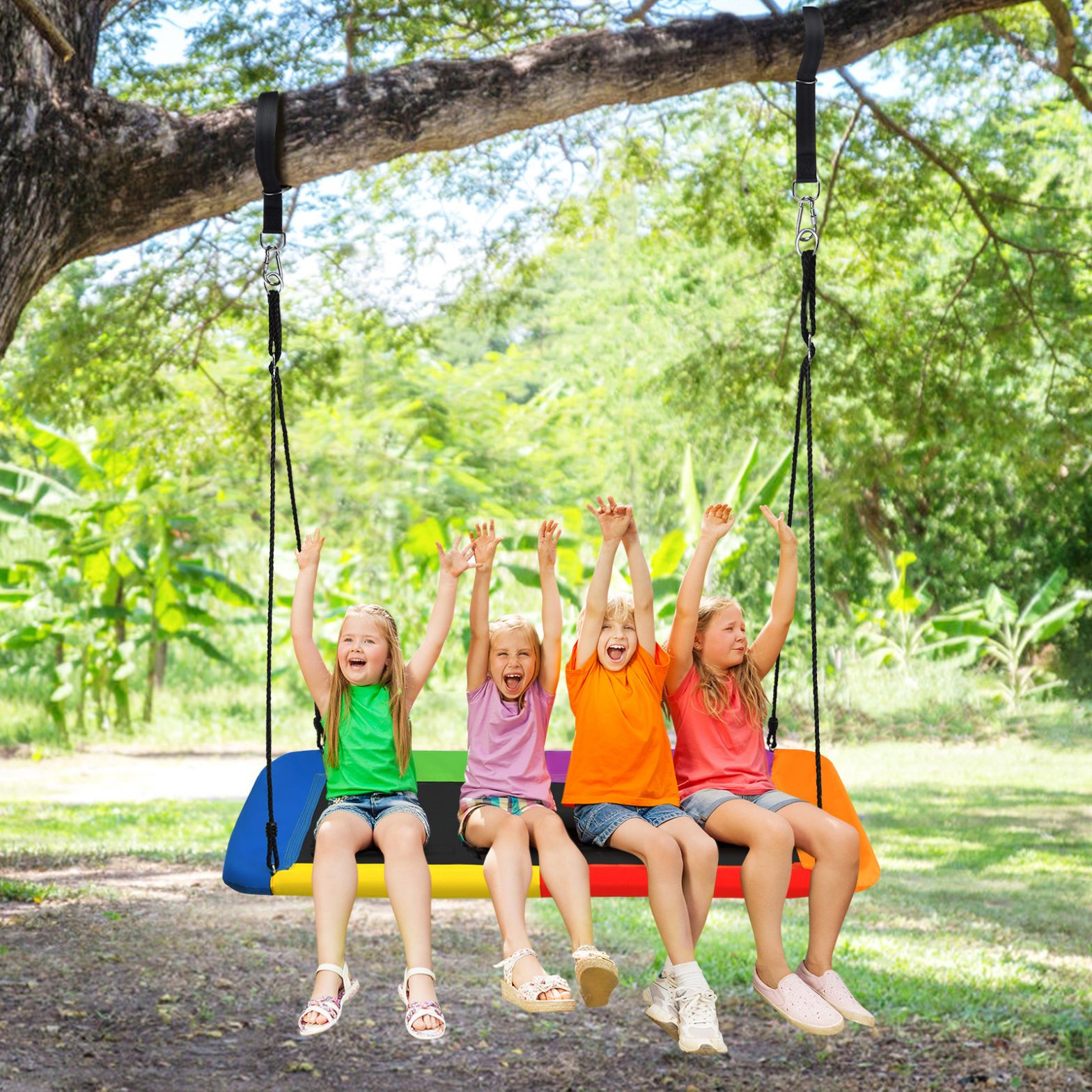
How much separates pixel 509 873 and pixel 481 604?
57cm

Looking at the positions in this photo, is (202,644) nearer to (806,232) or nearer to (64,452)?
(64,452)

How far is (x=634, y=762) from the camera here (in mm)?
2697

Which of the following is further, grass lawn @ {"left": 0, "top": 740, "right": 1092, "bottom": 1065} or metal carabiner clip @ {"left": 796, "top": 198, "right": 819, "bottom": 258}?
grass lawn @ {"left": 0, "top": 740, "right": 1092, "bottom": 1065}

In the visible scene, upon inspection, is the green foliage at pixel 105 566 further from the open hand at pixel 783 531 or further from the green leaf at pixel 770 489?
the open hand at pixel 783 531

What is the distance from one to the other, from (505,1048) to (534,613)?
741cm

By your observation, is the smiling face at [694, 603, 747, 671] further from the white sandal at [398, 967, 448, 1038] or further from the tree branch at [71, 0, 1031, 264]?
the tree branch at [71, 0, 1031, 264]

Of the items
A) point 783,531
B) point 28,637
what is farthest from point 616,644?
point 28,637

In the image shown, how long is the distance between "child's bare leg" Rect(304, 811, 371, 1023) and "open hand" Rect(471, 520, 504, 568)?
0.58 m

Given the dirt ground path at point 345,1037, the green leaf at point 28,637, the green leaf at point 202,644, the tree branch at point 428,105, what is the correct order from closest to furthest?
the tree branch at point 428,105 < the dirt ground path at point 345,1037 < the green leaf at point 28,637 < the green leaf at point 202,644

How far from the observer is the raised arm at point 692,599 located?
2656 millimetres

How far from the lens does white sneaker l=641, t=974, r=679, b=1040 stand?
7.82 ft

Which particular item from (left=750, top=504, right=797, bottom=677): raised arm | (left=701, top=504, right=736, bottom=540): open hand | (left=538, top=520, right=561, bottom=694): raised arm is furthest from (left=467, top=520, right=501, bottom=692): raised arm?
(left=750, top=504, right=797, bottom=677): raised arm

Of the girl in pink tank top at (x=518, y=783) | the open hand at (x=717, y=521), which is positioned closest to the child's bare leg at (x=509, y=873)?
the girl in pink tank top at (x=518, y=783)

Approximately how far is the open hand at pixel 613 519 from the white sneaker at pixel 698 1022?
0.89 m
